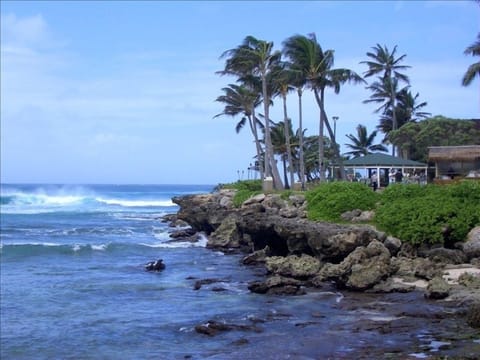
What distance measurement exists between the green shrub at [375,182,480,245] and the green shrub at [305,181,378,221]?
1.97 meters

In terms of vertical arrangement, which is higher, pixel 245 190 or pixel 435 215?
pixel 245 190

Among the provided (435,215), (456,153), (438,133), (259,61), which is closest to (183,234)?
(259,61)

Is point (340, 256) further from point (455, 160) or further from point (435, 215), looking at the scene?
point (455, 160)

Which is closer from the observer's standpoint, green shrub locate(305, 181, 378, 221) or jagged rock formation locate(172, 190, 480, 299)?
jagged rock formation locate(172, 190, 480, 299)

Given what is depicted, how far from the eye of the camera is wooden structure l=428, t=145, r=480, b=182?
38.2 metres

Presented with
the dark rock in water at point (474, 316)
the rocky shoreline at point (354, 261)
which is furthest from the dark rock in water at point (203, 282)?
the dark rock in water at point (474, 316)

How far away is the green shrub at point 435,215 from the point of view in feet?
79.2

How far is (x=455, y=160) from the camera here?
39.0 m

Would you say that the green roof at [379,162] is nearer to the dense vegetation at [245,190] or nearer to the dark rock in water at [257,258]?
the dense vegetation at [245,190]

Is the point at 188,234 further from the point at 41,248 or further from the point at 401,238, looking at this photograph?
the point at 401,238

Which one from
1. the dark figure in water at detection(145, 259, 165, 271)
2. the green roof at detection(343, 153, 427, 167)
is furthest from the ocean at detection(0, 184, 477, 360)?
the green roof at detection(343, 153, 427, 167)

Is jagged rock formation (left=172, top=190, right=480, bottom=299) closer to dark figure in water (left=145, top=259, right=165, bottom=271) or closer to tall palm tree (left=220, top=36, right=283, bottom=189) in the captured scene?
dark figure in water (left=145, top=259, right=165, bottom=271)

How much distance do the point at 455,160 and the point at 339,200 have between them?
12871 mm

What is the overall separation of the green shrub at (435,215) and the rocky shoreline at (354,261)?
0.55m
